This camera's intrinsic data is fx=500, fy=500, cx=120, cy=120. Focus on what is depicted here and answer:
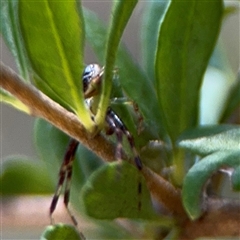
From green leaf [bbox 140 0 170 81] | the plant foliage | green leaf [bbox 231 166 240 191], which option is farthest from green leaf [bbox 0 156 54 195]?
green leaf [bbox 231 166 240 191]

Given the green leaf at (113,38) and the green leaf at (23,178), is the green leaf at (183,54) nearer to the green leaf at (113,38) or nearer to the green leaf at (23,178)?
the green leaf at (113,38)

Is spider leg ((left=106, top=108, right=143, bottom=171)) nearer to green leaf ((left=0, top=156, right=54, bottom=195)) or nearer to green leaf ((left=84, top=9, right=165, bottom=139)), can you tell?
green leaf ((left=84, top=9, right=165, bottom=139))

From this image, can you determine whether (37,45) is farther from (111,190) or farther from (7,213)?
(7,213)

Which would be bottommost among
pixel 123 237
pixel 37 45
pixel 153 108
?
pixel 123 237

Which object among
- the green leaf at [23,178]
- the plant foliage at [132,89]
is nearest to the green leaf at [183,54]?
the plant foliage at [132,89]

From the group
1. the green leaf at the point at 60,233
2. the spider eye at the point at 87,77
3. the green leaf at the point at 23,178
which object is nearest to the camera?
the green leaf at the point at 60,233

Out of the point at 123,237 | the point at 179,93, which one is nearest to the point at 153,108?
the point at 179,93
